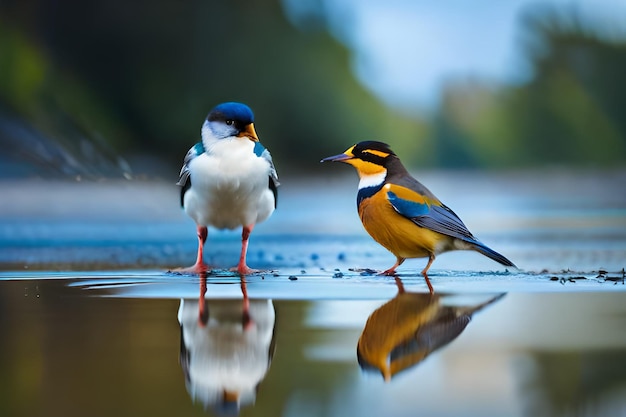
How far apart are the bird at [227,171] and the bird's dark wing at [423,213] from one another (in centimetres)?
74

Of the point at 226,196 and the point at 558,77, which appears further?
the point at 558,77

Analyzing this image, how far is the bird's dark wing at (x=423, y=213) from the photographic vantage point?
16.4ft

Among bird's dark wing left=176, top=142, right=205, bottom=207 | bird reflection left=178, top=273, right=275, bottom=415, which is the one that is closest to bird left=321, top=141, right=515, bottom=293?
bird's dark wing left=176, top=142, right=205, bottom=207

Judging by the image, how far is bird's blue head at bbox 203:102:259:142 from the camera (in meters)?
5.21

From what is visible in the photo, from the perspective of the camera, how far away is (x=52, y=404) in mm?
2459

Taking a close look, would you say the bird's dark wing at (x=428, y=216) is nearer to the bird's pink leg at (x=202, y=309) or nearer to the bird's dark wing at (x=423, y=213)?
the bird's dark wing at (x=423, y=213)

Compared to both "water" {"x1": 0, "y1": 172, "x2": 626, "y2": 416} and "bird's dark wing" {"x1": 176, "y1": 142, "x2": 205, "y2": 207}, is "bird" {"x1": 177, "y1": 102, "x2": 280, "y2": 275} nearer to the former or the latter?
"bird's dark wing" {"x1": 176, "y1": 142, "x2": 205, "y2": 207}

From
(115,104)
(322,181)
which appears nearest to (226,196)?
(115,104)

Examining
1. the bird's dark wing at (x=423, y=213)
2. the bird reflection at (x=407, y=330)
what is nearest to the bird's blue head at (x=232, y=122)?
the bird's dark wing at (x=423, y=213)

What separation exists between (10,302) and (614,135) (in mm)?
20300

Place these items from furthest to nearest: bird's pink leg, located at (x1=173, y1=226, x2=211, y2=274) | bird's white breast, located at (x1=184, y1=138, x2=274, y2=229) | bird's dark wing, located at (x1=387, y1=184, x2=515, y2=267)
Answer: bird's pink leg, located at (x1=173, y1=226, x2=211, y2=274) < bird's white breast, located at (x1=184, y1=138, x2=274, y2=229) < bird's dark wing, located at (x1=387, y1=184, x2=515, y2=267)

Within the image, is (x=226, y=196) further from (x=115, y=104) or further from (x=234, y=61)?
(x=234, y=61)

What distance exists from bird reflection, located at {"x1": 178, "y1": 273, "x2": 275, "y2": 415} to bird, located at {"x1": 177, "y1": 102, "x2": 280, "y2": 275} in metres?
1.11

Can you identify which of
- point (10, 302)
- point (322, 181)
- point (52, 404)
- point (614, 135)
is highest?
point (614, 135)
